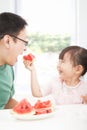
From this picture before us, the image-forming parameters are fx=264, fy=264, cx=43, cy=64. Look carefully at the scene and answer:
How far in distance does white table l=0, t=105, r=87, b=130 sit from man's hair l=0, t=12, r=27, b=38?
1.44 ft

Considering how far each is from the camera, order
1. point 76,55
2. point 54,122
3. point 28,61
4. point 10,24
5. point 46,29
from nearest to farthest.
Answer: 1. point 54,122
2. point 10,24
3. point 28,61
4. point 76,55
5. point 46,29

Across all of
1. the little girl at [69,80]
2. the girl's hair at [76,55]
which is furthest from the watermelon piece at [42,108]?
the girl's hair at [76,55]

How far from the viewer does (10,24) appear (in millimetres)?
1441

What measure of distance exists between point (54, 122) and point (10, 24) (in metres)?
0.61

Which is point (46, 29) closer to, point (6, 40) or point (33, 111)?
point (6, 40)

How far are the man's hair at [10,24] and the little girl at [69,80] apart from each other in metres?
0.45

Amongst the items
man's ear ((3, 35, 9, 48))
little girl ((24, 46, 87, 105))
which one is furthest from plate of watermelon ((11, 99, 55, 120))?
little girl ((24, 46, 87, 105))

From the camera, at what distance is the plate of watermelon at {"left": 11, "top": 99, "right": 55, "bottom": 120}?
3.72 ft

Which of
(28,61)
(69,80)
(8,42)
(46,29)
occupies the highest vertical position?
(46,29)

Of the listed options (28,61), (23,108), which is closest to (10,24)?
(28,61)

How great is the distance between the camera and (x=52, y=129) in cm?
103

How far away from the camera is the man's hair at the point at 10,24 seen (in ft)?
4.71

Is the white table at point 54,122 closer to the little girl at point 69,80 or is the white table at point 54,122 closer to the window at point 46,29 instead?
the little girl at point 69,80

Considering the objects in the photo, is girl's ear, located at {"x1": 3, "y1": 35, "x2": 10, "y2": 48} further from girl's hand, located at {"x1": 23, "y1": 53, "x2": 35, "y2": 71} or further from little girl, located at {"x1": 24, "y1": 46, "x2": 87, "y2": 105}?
little girl, located at {"x1": 24, "y1": 46, "x2": 87, "y2": 105}
